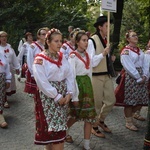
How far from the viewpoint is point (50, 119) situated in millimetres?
4172

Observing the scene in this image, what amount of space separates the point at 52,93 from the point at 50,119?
0.34m

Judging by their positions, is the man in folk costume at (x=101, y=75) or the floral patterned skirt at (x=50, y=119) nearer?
the floral patterned skirt at (x=50, y=119)

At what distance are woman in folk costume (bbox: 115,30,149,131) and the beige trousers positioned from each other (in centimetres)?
56

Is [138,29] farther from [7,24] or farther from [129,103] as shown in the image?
[129,103]

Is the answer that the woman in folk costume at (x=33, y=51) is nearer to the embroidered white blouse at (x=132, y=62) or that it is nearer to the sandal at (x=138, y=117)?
the embroidered white blouse at (x=132, y=62)

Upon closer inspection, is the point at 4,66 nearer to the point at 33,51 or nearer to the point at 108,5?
the point at 33,51

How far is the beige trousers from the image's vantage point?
571cm

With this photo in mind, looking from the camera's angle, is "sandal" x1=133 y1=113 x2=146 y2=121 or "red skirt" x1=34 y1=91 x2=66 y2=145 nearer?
"red skirt" x1=34 y1=91 x2=66 y2=145

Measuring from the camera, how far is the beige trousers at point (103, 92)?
18.7 ft

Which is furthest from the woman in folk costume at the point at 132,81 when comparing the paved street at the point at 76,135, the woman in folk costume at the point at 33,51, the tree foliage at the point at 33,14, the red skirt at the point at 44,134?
the tree foliage at the point at 33,14

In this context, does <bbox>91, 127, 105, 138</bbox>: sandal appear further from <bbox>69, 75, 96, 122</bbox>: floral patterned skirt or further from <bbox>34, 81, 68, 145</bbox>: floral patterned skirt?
<bbox>34, 81, 68, 145</bbox>: floral patterned skirt

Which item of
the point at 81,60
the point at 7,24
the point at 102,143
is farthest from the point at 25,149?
the point at 7,24

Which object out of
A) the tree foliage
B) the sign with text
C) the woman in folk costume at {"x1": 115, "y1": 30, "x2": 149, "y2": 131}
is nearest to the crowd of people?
the woman in folk costume at {"x1": 115, "y1": 30, "x2": 149, "y2": 131}

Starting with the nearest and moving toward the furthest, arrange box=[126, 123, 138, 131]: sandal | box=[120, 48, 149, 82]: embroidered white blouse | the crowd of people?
1. the crowd of people
2. box=[120, 48, 149, 82]: embroidered white blouse
3. box=[126, 123, 138, 131]: sandal
